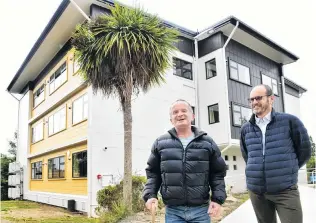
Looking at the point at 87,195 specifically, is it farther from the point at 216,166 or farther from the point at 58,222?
the point at 216,166

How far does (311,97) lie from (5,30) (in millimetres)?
20240

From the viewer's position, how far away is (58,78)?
16516mm

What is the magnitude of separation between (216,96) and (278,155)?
12.0 m

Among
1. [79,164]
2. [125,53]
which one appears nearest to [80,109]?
[79,164]

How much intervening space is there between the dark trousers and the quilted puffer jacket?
0.22 ft

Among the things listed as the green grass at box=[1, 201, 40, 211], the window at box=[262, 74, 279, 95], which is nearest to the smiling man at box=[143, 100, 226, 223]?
the green grass at box=[1, 201, 40, 211]

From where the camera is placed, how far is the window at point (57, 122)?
614 inches

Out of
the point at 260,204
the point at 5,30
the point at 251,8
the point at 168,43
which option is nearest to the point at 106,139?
the point at 168,43

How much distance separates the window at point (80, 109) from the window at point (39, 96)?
598 centimetres

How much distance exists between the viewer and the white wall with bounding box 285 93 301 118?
2058 centimetres

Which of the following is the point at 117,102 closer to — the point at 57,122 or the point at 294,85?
the point at 57,122

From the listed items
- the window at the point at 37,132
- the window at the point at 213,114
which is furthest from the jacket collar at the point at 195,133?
the window at the point at 37,132

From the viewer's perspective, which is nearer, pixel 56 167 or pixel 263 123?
pixel 263 123

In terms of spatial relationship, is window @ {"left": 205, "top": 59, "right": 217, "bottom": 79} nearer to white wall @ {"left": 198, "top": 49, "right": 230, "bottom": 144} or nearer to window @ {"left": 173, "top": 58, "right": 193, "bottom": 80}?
white wall @ {"left": 198, "top": 49, "right": 230, "bottom": 144}
